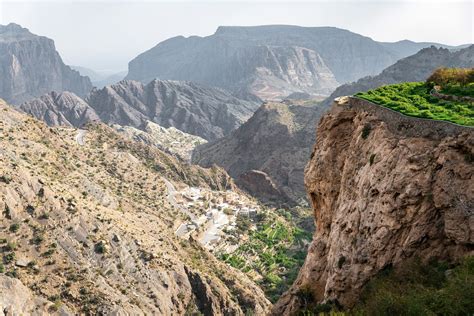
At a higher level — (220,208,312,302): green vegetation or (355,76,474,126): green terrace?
(355,76,474,126): green terrace

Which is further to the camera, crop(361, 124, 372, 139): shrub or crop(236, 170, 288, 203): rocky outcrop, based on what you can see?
crop(236, 170, 288, 203): rocky outcrop

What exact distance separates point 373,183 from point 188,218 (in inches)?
2434

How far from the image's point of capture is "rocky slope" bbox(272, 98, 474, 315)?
2112 cm

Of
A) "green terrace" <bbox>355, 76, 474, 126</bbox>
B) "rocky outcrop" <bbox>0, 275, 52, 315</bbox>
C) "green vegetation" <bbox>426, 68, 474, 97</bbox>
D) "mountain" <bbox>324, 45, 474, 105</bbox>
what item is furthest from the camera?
"mountain" <bbox>324, 45, 474, 105</bbox>

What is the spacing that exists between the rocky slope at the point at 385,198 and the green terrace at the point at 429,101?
0.68 meters

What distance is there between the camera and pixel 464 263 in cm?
1872

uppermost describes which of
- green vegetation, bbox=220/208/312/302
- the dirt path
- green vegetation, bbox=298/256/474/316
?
green vegetation, bbox=298/256/474/316

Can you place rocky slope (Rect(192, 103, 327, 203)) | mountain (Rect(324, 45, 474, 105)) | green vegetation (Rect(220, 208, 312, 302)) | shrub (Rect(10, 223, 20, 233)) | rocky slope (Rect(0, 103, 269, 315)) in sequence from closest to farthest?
rocky slope (Rect(0, 103, 269, 315))
shrub (Rect(10, 223, 20, 233))
green vegetation (Rect(220, 208, 312, 302))
rocky slope (Rect(192, 103, 327, 203))
mountain (Rect(324, 45, 474, 105))

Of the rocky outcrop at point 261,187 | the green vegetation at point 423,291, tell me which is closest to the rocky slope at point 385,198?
the green vegetation at point 423,291

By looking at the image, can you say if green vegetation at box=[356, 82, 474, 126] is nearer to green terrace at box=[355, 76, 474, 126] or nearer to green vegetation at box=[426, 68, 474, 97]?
green terrace at box=[355, 76, 474, 126]

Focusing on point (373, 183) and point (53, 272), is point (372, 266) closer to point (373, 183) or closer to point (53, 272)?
point (373, 183)

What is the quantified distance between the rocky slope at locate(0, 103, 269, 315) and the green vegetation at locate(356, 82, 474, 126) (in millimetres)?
32067

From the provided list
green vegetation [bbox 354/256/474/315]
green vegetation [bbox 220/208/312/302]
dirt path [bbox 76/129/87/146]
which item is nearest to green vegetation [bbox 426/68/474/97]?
green vegetation [bbox 354/256/474/315]

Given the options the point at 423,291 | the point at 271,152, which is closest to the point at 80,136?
the point at 271,152
